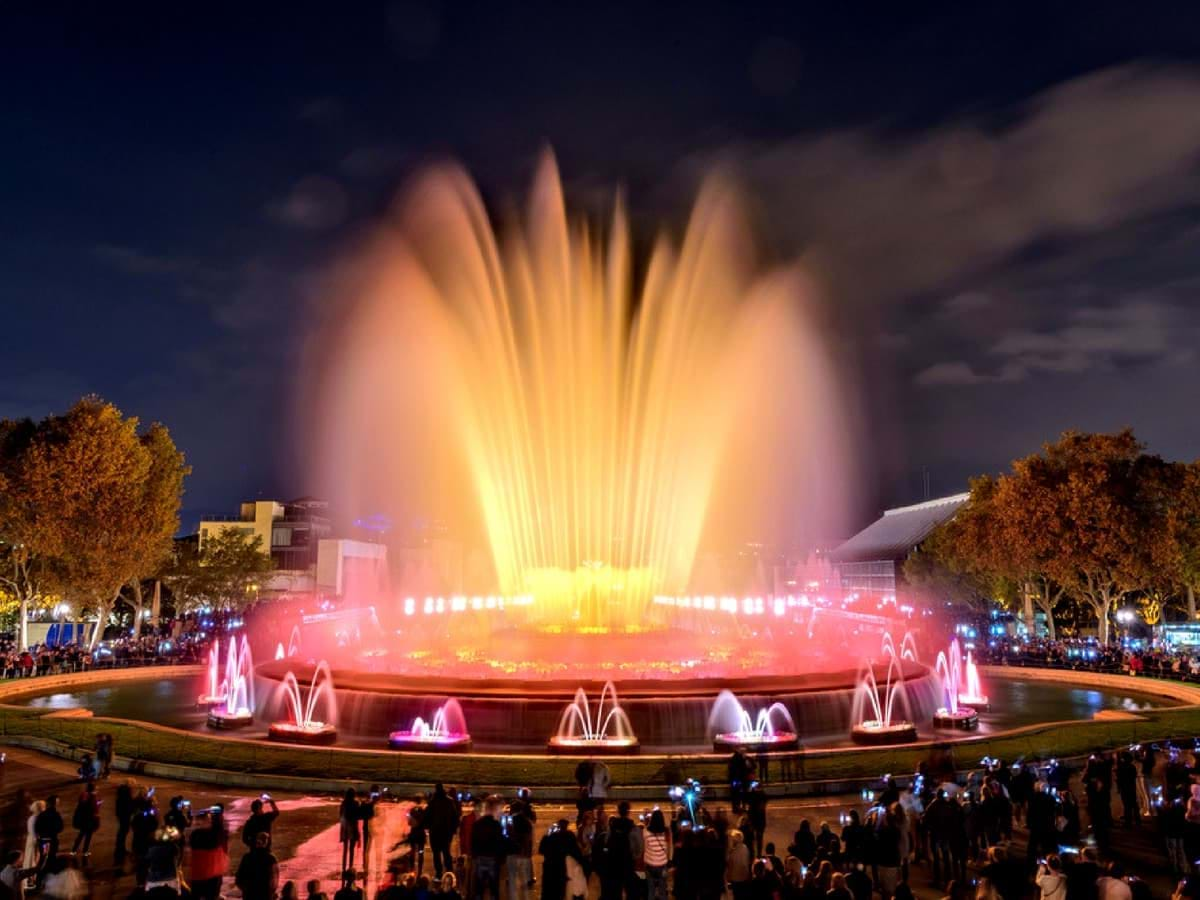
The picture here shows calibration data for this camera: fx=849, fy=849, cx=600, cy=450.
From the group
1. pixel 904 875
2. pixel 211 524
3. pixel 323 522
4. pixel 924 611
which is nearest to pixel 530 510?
pixel 904 875

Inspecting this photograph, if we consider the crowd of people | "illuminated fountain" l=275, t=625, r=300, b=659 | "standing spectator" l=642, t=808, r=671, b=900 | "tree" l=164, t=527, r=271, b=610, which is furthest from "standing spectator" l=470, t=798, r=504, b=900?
"tree" l=164, t=527, r=271, b=610

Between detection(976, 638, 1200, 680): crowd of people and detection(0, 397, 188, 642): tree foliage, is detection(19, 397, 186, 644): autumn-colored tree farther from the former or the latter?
detection(976, 638, 1200, 680): crowd of people

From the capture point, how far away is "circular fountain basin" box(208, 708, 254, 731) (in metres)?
27.2

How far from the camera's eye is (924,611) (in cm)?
9106

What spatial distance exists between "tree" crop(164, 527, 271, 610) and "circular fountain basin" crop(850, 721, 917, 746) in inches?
2450

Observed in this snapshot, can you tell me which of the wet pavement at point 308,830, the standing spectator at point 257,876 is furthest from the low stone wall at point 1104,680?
the standing spectator at point 257,876

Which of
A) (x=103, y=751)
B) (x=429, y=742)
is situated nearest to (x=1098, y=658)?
(x=429, y=742)

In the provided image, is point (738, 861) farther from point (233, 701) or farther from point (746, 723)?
point (233, 701)

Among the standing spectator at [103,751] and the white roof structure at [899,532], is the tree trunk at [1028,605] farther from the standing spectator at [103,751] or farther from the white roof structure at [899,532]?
the standing spectator at [103,751]

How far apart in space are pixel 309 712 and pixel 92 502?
111 ft

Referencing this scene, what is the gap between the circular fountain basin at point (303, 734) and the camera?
23859mm

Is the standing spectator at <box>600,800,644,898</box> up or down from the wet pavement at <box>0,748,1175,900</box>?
up

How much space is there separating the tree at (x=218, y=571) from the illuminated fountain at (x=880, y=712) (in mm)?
61183

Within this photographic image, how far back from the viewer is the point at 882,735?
24000mm
